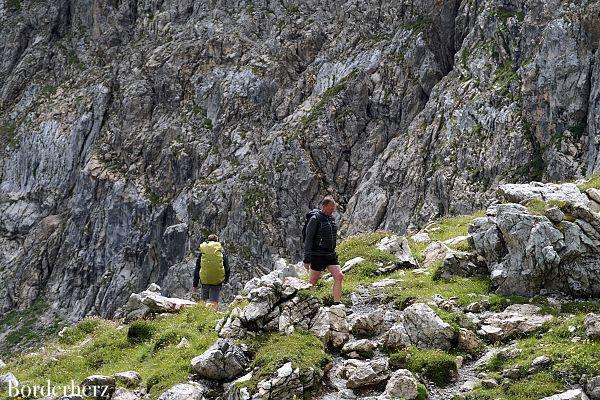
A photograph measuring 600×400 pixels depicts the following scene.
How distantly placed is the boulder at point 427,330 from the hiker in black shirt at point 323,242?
8.57 feet

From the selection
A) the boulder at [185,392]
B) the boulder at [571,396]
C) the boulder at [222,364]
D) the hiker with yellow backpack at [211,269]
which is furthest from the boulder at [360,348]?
Answer: the hiker with yellow backpack at [211,269]

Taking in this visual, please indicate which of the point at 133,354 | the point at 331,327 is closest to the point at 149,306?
the point at 133,354

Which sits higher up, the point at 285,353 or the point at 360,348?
the point at 285,353

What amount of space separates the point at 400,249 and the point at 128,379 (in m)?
12.0

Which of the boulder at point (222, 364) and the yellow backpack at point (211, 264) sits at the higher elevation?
the yellow backpack at point (211, 264)

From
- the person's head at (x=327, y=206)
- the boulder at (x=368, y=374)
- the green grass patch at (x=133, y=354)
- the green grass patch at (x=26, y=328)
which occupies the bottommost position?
the green grass patch at (x=26, y=328)

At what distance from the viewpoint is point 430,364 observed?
13.7 m

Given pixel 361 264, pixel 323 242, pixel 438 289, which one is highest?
pixel 323 242

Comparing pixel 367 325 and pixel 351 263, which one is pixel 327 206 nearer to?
pixel 367 325

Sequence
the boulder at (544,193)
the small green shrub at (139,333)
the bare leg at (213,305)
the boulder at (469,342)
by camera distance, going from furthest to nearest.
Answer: the bare leg at (213,305)
the boulder at (544,193)
the small green shrub at (139,333)
the boulder at (469,342)

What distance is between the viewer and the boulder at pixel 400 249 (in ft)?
72.3

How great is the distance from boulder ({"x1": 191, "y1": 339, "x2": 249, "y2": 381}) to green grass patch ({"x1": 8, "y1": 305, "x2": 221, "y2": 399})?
0.52 metres

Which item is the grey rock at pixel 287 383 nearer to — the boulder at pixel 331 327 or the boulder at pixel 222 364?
the boulder at pixel 222 364

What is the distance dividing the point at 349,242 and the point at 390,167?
3917cm
